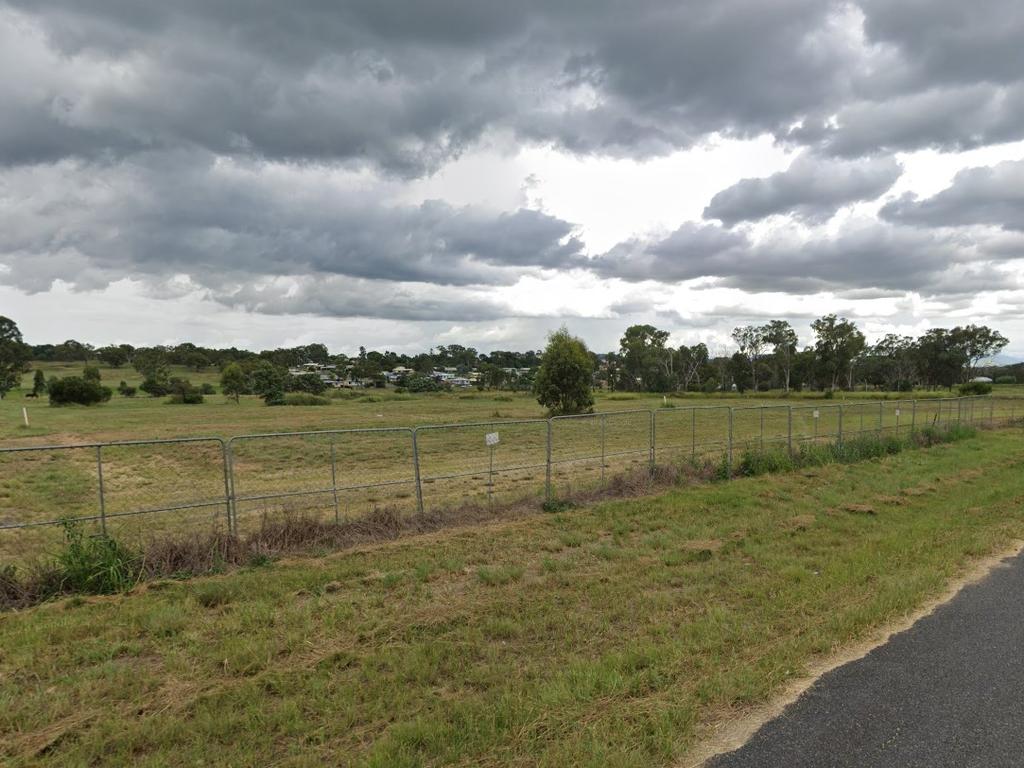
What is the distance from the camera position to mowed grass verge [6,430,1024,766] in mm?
3996

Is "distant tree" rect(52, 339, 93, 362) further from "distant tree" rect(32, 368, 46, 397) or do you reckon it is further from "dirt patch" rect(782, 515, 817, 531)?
"dirt patch" rect(782, 515, 817, 531)

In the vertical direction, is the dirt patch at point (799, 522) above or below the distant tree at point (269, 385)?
below

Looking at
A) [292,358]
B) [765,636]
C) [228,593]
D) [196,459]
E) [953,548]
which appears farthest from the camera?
[292,358]

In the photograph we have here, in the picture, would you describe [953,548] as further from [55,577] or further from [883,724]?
[55,577]

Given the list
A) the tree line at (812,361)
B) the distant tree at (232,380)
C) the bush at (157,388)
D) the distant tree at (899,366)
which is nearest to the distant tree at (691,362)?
the tree line at (812,361)

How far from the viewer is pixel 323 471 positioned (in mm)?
19031

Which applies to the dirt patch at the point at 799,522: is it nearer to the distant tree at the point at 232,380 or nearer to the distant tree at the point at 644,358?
the distant tree at the point at 232,380

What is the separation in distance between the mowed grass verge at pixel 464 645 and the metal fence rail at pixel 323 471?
2087 millimetres

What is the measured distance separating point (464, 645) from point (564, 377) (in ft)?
105

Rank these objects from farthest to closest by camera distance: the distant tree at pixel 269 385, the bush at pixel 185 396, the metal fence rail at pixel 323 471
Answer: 1. the bush at pixel 185 396
2. the distant tree at pixel 269 385
3. the metal fence rail at pixel 323 471

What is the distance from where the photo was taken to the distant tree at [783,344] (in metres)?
110

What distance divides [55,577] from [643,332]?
123062 mm

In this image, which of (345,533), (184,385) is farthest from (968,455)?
(184,385)

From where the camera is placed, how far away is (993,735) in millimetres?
3967
